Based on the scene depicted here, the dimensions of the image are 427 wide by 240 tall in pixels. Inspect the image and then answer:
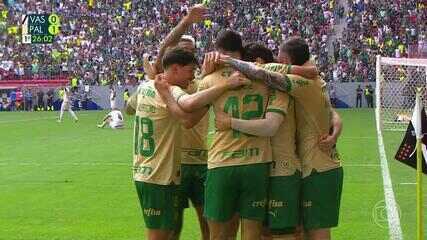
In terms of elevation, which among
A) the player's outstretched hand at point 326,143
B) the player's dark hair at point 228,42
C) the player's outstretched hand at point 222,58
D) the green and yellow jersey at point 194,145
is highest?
the player's dark hair at point 228,42

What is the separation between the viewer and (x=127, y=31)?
56.5 metres

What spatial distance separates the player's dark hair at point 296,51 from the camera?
681cm

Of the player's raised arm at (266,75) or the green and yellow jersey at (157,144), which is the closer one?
the player's raised arm at (266,75)

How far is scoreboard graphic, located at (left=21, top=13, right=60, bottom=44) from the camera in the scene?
4744 centimetres

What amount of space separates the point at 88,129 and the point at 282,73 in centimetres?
2606

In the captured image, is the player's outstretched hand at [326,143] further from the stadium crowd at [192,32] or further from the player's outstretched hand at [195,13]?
the stadium crowd at [192,32]

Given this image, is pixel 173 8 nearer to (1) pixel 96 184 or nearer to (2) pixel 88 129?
(2) pixel 88 129

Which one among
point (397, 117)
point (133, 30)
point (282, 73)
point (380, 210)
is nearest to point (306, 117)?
point (282, 73)

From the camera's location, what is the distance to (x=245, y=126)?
21.1ft

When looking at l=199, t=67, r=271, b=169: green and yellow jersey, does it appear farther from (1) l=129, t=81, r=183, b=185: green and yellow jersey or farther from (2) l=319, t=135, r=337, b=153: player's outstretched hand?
(1) l=129, t=81, r=183, b=185: green and yellow jersey

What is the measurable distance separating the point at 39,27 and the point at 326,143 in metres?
42.8

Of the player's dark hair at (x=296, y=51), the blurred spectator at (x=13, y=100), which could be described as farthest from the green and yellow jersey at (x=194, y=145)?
the blurred spectator at (x=13, y=100)

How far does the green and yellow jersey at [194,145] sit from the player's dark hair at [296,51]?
116 centimetres

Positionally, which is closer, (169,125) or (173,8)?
(169,125)
